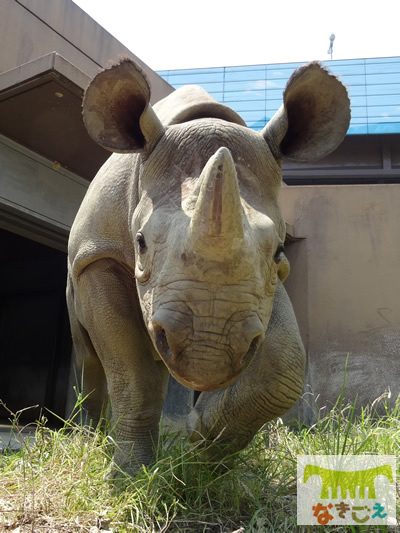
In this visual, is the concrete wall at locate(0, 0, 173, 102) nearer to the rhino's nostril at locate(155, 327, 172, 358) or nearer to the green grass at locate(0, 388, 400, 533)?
the green grass at locate(0, 388, 400, 533)

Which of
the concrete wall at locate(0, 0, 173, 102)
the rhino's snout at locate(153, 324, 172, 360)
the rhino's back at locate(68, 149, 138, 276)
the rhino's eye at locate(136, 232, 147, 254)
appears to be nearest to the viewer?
the rhino's snout at locate(153, 324, 172, 360)

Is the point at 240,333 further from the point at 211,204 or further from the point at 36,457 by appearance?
the point at 36,457

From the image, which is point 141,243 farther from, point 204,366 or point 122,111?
point 122,111

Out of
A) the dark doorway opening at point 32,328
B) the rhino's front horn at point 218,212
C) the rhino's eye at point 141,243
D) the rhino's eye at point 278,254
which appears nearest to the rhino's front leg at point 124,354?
the rhino's eye at point 141,243

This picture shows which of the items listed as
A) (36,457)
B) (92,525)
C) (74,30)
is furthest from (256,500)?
(74,30)

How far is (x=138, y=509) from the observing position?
2.62m

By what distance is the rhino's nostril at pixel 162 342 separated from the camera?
2340 millimetres

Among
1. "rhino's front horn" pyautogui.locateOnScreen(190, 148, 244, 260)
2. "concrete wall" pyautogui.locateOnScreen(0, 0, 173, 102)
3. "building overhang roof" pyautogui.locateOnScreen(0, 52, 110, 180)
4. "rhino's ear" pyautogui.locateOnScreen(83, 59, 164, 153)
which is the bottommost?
"rhino's front horn" pyautogui.locateOnScreen(190, 148, 244, 260)

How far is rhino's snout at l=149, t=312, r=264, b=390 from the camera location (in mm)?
2205

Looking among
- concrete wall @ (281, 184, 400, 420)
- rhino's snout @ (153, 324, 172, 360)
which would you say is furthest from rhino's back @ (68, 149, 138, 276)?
concrete wall @ (281, 184, 400, 420)

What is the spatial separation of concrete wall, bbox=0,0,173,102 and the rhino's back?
9.06 ft

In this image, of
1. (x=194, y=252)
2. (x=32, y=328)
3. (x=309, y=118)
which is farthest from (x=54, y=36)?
(x=32, y=328)

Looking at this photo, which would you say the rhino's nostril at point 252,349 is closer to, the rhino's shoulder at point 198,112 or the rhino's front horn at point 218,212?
the rhino's front horn at point 218,212

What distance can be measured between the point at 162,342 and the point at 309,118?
174cm
